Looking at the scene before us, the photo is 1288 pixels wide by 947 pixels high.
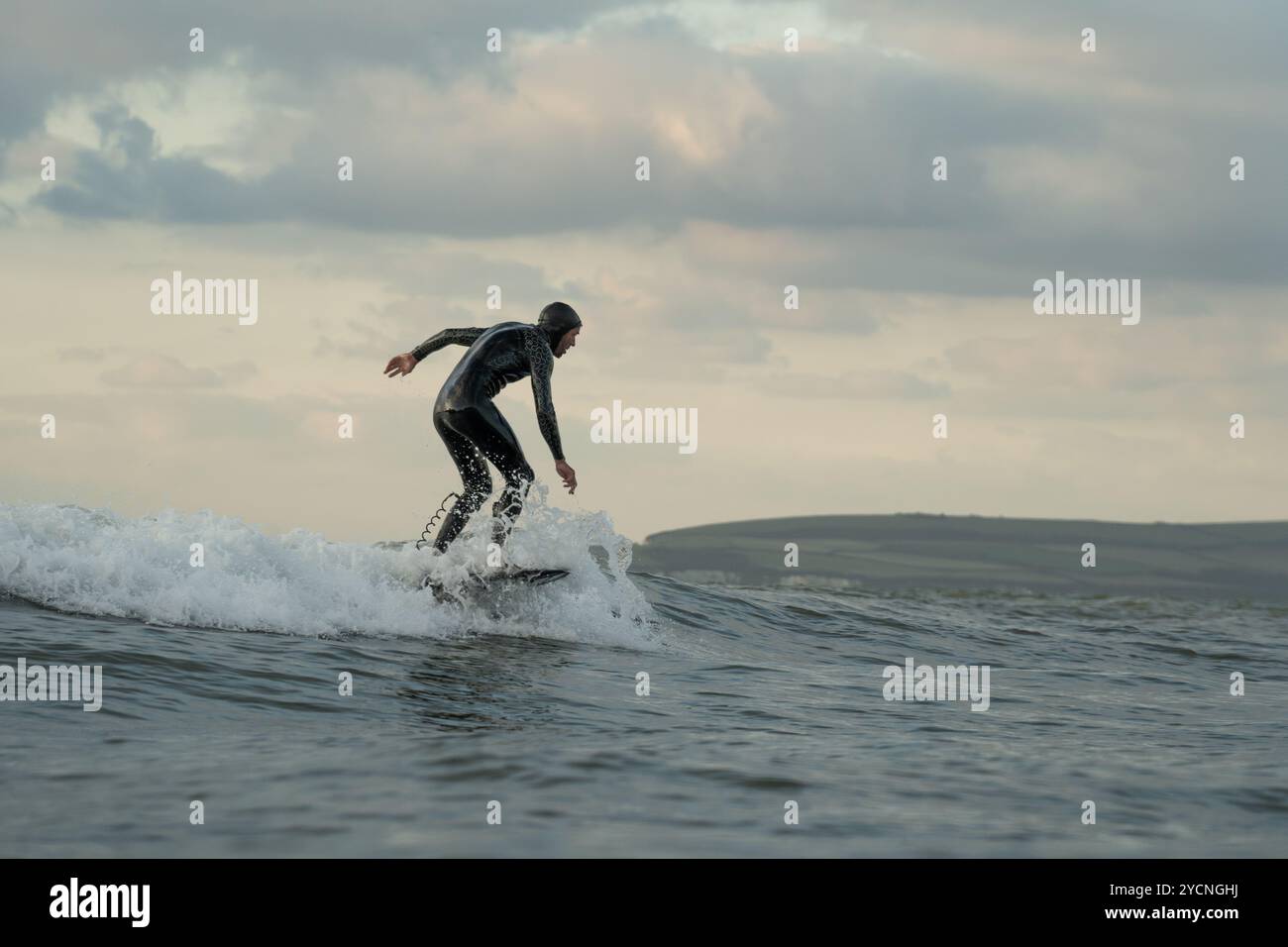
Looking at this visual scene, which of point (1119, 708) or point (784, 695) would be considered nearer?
point (784, 695)

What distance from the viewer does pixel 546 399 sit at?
425 inches

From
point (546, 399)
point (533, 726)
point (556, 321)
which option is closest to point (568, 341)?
point (556, 321)

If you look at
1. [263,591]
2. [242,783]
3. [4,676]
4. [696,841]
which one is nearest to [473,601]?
[263,591]

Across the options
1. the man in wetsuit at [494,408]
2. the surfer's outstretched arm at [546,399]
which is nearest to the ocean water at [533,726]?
the man in wetsuit at [494,408]

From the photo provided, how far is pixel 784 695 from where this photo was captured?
9844mm

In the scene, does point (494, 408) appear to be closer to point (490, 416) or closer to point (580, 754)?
point (490, 416)

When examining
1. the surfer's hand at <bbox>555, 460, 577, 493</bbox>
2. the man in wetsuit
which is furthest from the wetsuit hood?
the surfer's hand at <bbox>555, 460, 577, 493</bbox>

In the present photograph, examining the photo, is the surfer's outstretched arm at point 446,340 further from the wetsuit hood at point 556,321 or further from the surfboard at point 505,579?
the surfboard at point 505,579

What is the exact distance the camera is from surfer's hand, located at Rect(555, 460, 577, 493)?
1053 centimetres

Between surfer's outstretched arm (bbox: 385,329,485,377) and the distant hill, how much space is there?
33499 millimetres

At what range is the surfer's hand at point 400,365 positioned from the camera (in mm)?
11305

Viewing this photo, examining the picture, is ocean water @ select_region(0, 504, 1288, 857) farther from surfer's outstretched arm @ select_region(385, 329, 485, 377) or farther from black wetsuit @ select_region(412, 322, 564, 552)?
surfer's outstretched arm @ select_region(385, 329, 485, 377)

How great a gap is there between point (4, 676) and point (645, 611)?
20.6 ft
